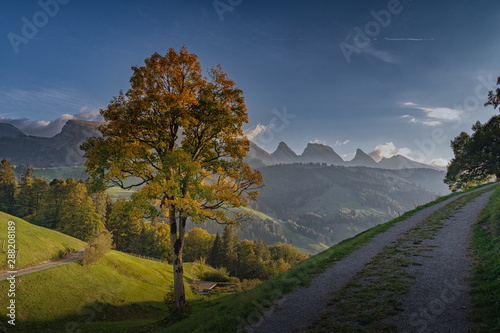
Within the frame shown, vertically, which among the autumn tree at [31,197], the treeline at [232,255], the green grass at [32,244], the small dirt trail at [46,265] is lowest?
the treeline at [232,255]

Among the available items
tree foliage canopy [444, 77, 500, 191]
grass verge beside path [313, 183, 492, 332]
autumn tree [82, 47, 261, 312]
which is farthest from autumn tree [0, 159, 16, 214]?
tree foliage canopy [444, 77, 500, 191]

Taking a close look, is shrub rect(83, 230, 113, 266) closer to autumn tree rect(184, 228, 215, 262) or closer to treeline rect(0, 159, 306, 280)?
treeline rect(0, 159, 306, 280)

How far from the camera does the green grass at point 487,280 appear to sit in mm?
6059

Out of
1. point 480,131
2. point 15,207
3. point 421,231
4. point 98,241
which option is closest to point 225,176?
point 421,231

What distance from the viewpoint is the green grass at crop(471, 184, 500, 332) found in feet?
19.9

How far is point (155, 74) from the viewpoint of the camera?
50.1ft

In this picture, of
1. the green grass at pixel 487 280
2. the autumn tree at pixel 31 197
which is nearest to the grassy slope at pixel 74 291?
the green grass at pixel 487 280

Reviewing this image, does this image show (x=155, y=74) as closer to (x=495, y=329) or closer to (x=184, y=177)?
(x=184, y=177)

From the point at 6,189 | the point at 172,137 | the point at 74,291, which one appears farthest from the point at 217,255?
the point at 172,137

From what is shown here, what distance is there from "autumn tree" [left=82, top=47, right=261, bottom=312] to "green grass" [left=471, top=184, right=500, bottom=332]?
12.1 m

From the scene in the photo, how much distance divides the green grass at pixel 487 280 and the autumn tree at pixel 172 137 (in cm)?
1206

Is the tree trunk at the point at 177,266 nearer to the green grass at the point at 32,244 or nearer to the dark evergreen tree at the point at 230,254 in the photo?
the green grass at the point at 32,244

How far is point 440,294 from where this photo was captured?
7.90 m

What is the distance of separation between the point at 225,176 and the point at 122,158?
7153 millimetres
